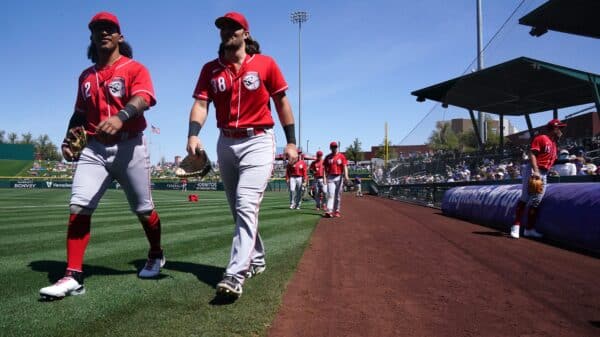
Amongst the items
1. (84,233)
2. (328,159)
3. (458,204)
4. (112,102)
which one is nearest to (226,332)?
(84,233)

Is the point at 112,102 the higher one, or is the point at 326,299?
the point at 112,102

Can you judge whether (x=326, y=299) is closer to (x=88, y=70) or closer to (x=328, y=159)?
(x=88, y=70)

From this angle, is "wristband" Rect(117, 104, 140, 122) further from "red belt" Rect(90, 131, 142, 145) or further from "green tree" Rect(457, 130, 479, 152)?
"green tree" Rect(457, 130, 479, 152)

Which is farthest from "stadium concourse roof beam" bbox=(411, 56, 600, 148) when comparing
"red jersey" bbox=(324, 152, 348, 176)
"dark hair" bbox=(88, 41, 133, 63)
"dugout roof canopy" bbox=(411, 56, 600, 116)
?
"dark hair" bbox=(88, 41, 133, 63)

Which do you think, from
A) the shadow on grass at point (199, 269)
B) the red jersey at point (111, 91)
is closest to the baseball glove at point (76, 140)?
the red jersey at point (111, 91)

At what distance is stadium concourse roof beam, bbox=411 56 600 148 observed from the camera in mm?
16156

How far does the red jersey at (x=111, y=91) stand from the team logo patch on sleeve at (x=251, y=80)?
2.49ft

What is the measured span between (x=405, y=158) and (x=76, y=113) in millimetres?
21829

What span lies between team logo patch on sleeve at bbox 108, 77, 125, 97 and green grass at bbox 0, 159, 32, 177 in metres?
55.7

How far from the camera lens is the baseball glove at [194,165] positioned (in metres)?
3.35

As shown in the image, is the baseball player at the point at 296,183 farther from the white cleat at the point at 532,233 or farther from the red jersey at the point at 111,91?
the red jersey at the point at 111,91

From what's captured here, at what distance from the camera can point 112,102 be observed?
3.33m

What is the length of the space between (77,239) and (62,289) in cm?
42

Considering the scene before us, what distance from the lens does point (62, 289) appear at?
2.89 meters
